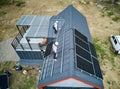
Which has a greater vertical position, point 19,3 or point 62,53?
point 19,3

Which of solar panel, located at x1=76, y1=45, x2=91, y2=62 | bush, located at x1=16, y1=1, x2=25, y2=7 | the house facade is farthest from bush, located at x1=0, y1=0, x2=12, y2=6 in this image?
solar panel, located at x1=76, y1=45, x2=91, y2=62

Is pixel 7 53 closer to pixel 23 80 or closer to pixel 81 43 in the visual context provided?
pixel 23 80

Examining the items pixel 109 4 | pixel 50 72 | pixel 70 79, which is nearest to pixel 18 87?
pixel 50 72

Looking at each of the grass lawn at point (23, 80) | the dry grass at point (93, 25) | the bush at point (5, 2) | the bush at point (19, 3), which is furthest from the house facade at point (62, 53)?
the bush at point (5, 2)

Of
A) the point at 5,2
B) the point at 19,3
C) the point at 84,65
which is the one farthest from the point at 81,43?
the point at 5,2

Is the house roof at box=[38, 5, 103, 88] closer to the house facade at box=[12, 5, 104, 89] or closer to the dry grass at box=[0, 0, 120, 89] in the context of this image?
the house facade at box=[12, 5, 104, 89]
